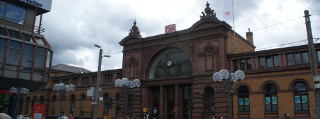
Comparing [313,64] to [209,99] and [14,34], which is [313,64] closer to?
[209,99]

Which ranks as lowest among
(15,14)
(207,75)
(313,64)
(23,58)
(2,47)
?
(313,64)

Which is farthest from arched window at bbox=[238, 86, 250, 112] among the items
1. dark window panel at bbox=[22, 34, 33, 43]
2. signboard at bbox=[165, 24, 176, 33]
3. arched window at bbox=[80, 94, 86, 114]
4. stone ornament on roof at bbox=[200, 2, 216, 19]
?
arched window at bbox=[80, 94, 86, 114]

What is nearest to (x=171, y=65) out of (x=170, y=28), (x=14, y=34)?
(x=170, y=28)

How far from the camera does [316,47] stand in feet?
93.1

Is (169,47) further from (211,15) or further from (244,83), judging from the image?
(244,83)

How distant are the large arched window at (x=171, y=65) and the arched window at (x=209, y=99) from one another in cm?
365

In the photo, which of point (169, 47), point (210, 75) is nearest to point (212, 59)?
point (210, 75)

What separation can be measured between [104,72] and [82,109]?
24.9 ft

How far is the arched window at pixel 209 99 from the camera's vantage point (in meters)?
34.0

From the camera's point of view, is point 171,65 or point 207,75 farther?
point 171,65

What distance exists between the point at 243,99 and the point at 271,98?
3.03 m

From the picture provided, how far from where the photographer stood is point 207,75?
3444 cm

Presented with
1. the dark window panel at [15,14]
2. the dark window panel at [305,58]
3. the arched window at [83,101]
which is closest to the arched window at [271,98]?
the dark window panel at [305,58]

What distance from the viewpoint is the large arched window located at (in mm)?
38094
